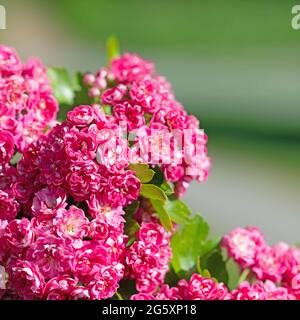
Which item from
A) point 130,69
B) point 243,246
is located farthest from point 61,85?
point 243,246

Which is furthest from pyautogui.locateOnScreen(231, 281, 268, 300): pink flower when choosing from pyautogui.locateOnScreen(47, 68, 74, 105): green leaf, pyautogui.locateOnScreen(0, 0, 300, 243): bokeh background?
pyautogui.locateOnScreen(0, 0, 300, 243): bokeh background

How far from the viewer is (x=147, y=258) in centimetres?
112

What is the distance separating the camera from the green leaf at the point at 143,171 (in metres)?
1.10

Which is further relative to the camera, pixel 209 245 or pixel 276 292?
pixel 209 245

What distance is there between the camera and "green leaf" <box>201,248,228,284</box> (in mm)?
1251

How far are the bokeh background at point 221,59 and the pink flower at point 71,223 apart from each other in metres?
2.63

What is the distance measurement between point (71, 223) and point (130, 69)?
0.44 metres

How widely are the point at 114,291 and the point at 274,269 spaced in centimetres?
34

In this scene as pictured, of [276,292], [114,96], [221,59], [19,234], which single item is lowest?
[276,292]

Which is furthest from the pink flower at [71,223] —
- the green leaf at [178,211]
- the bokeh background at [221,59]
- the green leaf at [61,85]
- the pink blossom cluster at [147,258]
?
the bokeh background at [221,59]

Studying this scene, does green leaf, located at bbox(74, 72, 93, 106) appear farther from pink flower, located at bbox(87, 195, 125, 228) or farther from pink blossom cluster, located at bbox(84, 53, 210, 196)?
pink flower, located at bbox(87, 195, 125, 228)

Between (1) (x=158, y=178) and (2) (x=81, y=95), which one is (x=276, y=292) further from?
(2) (x=81, y=95)
